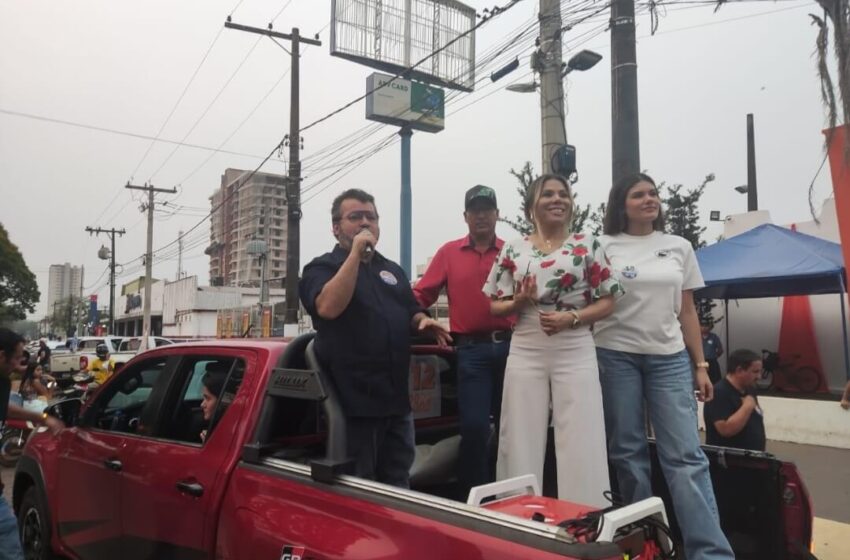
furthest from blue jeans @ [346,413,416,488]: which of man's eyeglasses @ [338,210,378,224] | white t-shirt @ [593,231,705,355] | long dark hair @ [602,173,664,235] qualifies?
long dark hair @ [602,173,664,235]

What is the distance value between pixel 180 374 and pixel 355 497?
59.7 inches

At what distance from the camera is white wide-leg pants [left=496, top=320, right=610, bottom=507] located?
8.38ft

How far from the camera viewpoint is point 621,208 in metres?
2.95

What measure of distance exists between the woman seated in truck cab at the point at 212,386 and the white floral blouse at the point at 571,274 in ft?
4.35

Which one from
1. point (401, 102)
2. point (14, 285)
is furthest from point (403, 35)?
point (14, 285)

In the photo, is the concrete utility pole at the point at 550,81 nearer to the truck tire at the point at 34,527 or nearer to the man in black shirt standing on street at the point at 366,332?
the man in black shirt standing on street at the point at 366,332

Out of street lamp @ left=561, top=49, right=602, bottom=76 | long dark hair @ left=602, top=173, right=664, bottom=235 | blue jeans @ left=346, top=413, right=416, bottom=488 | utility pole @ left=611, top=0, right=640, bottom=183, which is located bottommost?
blue jeans @ left=346, top=413, right=416, bottom=488

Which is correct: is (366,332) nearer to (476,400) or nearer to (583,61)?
(476,400)

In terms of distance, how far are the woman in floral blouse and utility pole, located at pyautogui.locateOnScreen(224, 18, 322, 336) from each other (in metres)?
13.4

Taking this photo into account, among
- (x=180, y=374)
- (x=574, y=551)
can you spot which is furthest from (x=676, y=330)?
(x=180, y=374)

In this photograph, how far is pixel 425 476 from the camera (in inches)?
121

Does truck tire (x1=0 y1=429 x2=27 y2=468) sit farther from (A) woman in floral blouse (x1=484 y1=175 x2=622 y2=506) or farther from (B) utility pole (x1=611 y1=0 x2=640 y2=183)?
(B) utility pole (x1=611 y1=0 x2=640 y2=183)

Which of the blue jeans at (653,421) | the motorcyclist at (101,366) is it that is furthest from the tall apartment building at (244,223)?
the blue jeans at (653,421)

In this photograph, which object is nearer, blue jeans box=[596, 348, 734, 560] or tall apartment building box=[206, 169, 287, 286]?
blue jeans box=[596, 348, 734, 560]
